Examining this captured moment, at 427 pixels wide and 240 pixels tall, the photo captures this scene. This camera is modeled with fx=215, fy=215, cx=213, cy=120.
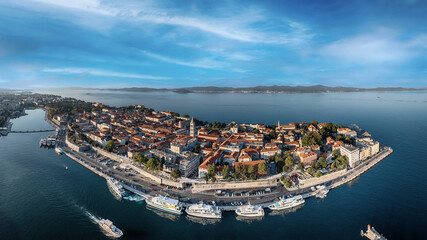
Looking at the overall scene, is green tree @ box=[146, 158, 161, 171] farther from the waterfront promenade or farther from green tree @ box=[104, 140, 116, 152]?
green tree @ box=[104, 140, 116, 152]

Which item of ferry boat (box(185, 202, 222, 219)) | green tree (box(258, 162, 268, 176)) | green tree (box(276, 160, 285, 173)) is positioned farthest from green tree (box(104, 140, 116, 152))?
green tree (box(276, 160, 285, 173))

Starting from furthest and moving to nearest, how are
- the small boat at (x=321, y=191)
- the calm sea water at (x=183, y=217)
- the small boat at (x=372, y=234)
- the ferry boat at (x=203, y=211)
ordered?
the small boat at (x=321, y=191) → the ferry boat at (x=203, y=211) → the calm sea water at (x=183, y=217) → the small boat at (x=372, y=234)

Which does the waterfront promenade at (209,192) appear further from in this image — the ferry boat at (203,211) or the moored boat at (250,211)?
the ferry boat at (203,211)

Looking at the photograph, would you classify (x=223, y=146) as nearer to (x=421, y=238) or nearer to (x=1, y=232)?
(x=421, y=238)

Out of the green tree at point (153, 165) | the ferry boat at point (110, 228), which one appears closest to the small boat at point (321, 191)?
the green tree at point (153, 165)

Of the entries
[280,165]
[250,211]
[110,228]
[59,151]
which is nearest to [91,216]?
[110,228]

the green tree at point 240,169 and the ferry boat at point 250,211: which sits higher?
the green tree at point 240,169
